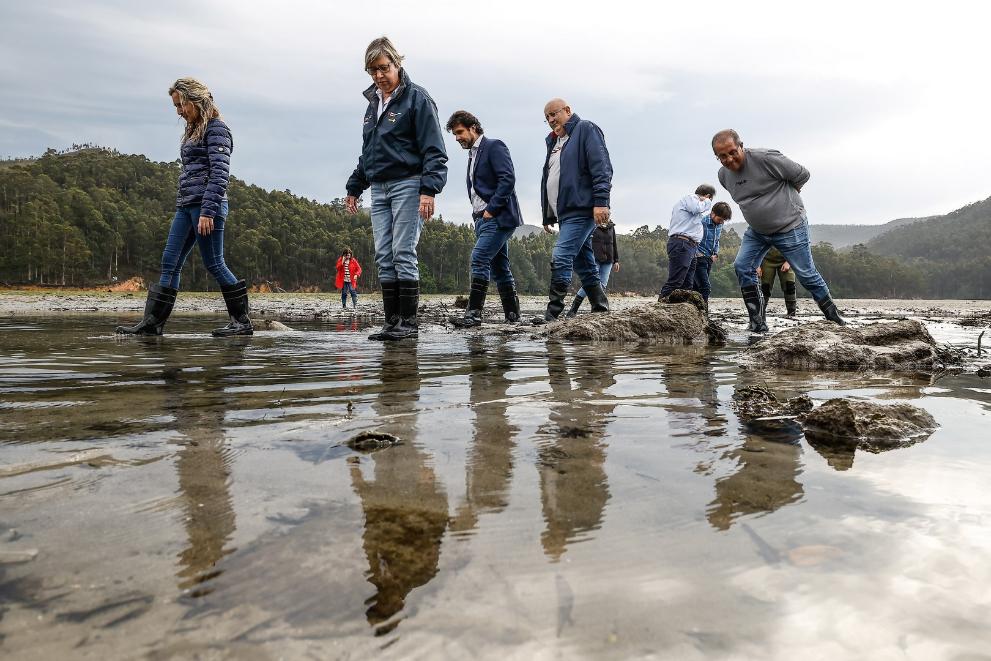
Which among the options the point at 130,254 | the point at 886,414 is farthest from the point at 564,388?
the point at 130,254

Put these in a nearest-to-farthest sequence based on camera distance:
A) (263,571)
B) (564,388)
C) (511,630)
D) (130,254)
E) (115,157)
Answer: (511,630)
(263,571)
(564,388)
(130,254)
(115,157)

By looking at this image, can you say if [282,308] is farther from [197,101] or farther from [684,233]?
[197,101]

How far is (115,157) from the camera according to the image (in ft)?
330

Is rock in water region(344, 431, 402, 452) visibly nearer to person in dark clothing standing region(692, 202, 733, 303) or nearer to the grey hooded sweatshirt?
the grey hooded sweatshirt

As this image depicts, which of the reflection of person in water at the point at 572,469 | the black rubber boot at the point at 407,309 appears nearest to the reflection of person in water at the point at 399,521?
the reflection of person in water at the point at 572,469

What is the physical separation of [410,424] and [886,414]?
153 cm

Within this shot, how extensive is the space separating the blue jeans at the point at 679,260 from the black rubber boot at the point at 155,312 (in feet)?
21.7

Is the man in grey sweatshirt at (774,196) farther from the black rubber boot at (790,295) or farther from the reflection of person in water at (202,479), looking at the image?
the reflection of person in water at (202,479)

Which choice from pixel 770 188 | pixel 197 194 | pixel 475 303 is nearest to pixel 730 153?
pixel 770 188

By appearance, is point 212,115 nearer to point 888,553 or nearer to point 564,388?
point 564,388

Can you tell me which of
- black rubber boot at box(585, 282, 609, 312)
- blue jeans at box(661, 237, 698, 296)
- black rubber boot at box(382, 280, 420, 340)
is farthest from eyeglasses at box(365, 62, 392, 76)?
blue jeans at box(661, 237, 698, 296)

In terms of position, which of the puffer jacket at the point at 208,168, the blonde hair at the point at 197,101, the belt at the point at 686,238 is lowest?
the belt at the point at 686,238

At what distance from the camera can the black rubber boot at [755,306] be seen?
25.0 feet

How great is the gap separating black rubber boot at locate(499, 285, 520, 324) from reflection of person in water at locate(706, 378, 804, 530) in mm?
6092
